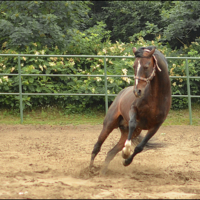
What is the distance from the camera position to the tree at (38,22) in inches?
398

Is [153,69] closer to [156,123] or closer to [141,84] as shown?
[141,84]

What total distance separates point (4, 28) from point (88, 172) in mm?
5894

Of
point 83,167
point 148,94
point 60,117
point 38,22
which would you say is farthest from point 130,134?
point 38,22

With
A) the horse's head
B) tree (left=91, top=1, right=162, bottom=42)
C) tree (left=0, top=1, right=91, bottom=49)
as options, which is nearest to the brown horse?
the horse's head

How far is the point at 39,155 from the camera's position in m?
6.90

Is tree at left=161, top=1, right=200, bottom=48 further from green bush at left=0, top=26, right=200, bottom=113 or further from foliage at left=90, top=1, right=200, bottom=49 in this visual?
green bush at left=0, top=26, right=200, bottom=113

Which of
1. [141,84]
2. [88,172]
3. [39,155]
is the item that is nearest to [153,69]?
[141,84]

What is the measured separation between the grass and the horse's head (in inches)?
200

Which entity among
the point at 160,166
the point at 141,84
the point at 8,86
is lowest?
the point at 160,166

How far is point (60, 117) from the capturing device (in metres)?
10.2

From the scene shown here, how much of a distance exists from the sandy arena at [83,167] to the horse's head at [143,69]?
1282 millimetres

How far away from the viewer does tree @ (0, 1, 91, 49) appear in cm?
1010

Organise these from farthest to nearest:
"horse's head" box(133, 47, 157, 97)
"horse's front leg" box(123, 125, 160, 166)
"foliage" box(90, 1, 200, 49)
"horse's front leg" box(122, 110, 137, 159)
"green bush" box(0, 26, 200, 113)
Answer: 1. "foliage" box(90, 1, 200, 49)
2. "green bush" box(0, 26, 200, 113)
3. "horse's front leg" box(123, 125, 160, 166)
4. "horse's front leg" box(122, 110, 137, 159)
5. "horse's head" box(133, 47, 157, 97)

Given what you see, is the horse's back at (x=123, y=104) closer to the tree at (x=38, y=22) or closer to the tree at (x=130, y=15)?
the tree at (x=38, y=22)
